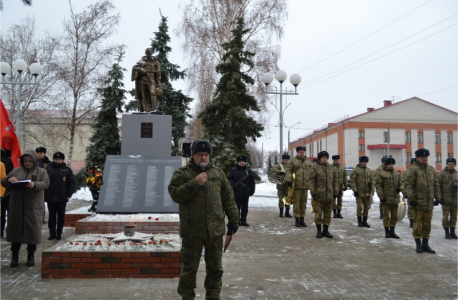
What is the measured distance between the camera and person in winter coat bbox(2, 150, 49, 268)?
18.9ft

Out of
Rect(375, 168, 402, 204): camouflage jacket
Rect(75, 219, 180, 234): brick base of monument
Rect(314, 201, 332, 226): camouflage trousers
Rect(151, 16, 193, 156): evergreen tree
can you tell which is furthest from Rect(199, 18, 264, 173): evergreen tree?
Rect(75, 219, 180, 234): brick base of monument

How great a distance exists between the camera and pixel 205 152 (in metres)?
4.18

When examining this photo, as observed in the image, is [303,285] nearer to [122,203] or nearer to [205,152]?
[205,152]

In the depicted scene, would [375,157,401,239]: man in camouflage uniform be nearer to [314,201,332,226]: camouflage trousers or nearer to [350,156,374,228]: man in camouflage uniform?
[314,201,332,226]: camouflage trousers

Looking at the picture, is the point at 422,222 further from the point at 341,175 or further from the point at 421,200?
the point at 341,175

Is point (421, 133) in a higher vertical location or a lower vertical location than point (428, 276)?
higher

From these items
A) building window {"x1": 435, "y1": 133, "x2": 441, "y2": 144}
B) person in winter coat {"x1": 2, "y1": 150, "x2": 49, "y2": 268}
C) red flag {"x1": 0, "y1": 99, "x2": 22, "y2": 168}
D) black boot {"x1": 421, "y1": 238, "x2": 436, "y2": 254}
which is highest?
building window {"x1": 435, "y1": 133, "x2": 441, "y2": 144}

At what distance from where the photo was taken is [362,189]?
424 inches

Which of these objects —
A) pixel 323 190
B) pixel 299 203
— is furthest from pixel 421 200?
pixel 299 203

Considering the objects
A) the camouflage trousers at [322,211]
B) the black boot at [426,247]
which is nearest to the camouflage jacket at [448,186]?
the black boot at [426,247]

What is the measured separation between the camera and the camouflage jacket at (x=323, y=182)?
8.66 meters

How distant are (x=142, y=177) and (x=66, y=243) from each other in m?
3.05

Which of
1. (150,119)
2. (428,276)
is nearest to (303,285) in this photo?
(428,276)

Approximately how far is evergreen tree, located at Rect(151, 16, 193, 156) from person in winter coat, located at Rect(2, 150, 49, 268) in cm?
1438
